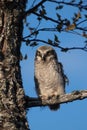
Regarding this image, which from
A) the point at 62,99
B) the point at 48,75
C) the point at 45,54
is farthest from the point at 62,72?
the point at 62,99

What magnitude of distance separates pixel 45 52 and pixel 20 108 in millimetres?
2307

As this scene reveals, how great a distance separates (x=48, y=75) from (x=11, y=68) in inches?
77.1

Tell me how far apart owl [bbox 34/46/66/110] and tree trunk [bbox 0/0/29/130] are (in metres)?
1.77

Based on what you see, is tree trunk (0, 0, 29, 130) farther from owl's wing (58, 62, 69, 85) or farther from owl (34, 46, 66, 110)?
owl's wing (58, 62, 69, 85)

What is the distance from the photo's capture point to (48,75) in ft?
20.2

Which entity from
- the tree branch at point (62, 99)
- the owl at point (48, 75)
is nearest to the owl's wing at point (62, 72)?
the owl at point (48, 75)

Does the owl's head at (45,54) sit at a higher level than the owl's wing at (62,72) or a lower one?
higher

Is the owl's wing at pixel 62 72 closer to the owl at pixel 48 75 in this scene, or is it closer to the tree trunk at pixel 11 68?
the owl at pixel 48 75

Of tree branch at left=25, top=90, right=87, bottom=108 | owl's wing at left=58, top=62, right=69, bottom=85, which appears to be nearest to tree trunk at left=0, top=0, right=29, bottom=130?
tree branch at left=25, top=90, right=87, bottom=108

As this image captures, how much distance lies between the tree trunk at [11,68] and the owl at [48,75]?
1.77 metres

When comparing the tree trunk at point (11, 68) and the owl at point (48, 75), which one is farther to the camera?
the owl at point (48, 75)

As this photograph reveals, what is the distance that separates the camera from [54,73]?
6152 millimetres

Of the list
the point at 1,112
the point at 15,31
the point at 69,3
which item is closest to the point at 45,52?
the point at 69,3

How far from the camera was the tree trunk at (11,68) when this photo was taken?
161 inches
